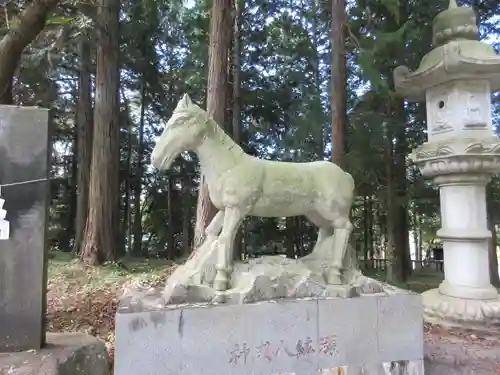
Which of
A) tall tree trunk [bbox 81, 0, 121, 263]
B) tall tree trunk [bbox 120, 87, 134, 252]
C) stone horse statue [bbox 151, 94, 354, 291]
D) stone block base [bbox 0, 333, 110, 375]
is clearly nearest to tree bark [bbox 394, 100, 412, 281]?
→ tall tree trunk [bbox 81, 0, 121, 263]

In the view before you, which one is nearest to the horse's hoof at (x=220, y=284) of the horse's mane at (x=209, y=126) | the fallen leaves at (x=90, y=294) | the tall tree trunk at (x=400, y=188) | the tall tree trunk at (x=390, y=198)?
the horse's mane at (x=209, y=126)

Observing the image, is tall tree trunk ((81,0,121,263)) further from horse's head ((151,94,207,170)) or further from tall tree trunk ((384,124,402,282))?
tall tree trunk ((384,124,402,282))

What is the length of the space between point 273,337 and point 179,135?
1.55 m

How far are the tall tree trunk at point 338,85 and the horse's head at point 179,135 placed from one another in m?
3.17

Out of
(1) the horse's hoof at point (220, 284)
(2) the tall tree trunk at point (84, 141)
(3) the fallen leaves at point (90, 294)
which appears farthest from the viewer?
(2) the tall tree trunk at point (84, 141)

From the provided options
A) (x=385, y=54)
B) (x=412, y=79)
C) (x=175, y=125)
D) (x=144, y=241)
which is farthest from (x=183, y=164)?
(x=175, y=125)

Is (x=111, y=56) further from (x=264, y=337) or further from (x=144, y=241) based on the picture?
(x=144, y=241)

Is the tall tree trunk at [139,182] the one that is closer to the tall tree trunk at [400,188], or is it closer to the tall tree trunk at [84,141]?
the tall tree trunk at [84,141]

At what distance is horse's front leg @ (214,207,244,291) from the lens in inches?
110

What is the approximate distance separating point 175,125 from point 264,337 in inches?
63.0

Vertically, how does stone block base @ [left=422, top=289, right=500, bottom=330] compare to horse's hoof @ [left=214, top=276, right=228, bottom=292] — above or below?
below

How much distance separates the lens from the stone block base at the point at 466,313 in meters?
4.61

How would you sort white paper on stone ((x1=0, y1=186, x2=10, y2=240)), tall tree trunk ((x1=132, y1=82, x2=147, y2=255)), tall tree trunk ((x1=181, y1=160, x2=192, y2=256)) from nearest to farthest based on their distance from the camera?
white paper on stone ((x1=0, y1=186, x2=10, y2=240))
tall tree trunk ((x1=181, y1=160, x2=192, y2=256))
tall tree trunk ((x1=132, y1=82, x2=147, y2=255))

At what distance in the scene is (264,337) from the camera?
2691 mm
